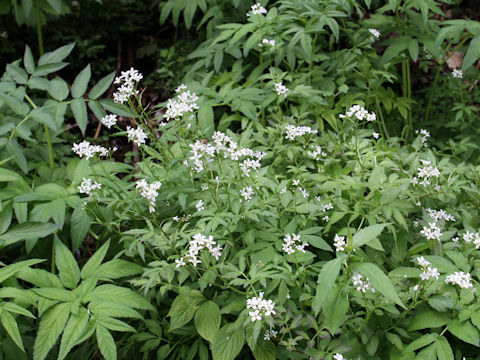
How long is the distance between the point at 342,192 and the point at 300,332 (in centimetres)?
72

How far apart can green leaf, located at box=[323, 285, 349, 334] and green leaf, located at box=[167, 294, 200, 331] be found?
0.60 metres

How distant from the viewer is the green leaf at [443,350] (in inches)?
63.3

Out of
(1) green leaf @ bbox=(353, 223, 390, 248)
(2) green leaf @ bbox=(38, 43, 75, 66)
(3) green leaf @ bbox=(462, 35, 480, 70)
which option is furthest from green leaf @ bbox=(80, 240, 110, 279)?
(3) green leaf @ bbox=(462, 35, 480, 70)

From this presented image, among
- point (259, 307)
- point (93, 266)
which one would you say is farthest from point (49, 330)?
point (259, 307)

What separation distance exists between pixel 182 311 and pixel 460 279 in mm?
1086

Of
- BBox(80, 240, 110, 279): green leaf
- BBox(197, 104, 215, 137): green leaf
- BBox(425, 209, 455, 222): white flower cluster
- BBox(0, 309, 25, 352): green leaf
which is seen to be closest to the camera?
BBox(0, 309, 25, 352): green leaf

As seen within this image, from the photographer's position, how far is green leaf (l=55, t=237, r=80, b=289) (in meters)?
1.91

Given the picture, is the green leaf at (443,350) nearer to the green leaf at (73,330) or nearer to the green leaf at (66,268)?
the green leaf at (73,330)

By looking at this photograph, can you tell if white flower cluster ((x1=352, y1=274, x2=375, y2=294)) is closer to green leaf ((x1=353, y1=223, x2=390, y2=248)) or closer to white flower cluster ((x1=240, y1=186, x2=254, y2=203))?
green leaf ((x1=353, y1=223, x2=390, y2=248))

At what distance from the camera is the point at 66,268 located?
1.94 m

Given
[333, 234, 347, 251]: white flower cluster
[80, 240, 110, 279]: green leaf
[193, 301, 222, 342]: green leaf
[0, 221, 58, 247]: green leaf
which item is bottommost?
[193, 301, 222, 342]: green leaf

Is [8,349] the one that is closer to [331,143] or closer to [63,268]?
[63,268]

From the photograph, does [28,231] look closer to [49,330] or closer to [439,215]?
[49,330]

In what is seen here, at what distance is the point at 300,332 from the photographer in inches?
68.3
